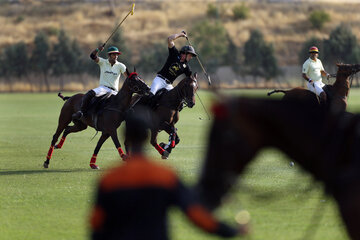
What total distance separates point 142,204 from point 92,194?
7722 mm

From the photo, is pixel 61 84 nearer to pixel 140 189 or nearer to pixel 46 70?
pixel 46 70

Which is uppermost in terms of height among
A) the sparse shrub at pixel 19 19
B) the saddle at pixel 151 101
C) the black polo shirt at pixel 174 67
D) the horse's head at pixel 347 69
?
the horse's head at pixel 347 69

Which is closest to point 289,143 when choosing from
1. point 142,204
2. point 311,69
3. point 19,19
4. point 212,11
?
point 142,204

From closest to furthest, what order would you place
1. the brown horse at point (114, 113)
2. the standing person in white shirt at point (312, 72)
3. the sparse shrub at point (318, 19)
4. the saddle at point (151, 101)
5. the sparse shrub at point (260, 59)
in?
the brown horse at point (114, 113) → the standing person in white shirt at point (312, 72) → the saddle at point (151, 101) → the sparse shrub at point (260, 59) → the sparse shrub at point (318, 19)

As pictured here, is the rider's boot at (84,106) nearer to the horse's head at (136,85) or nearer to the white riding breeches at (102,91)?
the white riding breeches at (102,91)

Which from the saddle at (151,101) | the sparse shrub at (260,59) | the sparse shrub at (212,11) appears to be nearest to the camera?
the saddle at (151,101)

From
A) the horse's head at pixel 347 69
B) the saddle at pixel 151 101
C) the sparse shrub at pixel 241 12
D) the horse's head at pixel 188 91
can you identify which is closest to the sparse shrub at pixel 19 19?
the sparse shrub at pixel 241 12

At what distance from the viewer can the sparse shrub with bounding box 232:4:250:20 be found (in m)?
121

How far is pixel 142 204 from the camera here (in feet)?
14.5

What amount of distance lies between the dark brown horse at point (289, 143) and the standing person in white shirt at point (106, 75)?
38.1 ft

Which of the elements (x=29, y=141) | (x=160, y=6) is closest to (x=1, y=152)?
(x=29, y=141)

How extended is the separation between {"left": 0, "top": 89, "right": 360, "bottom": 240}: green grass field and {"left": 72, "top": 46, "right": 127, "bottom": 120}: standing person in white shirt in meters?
1.49

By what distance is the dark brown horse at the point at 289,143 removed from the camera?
464 centimetres

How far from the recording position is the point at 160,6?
434 ft
